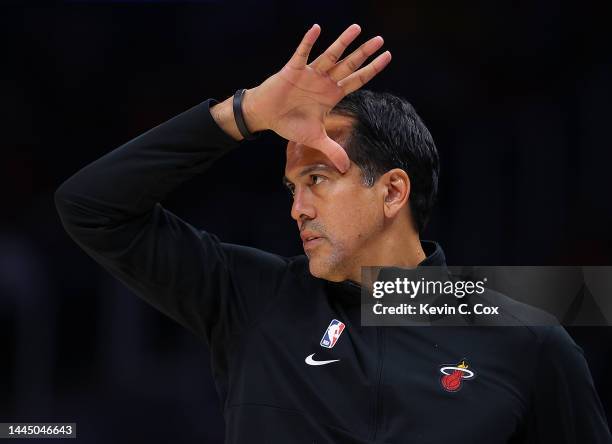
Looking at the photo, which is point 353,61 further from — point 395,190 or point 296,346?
point 296,346

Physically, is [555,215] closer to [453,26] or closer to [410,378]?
[453,26]

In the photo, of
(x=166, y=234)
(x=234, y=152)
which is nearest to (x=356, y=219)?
(x=166, y=234)

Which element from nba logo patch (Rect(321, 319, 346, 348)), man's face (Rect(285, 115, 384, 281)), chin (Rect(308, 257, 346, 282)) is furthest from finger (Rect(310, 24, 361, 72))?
nba logo patch (Rect(321, 319, 346, 348))

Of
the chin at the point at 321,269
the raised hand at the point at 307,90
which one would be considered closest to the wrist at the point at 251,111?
the raised hand at the point at 307,90

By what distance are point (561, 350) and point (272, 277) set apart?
858mm

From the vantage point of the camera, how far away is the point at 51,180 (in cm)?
450

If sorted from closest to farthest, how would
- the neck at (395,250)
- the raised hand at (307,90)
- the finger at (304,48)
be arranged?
the finger at (304,48), the raised hand at (307,90), the neck at (395,250)

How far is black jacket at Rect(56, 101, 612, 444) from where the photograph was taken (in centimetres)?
229

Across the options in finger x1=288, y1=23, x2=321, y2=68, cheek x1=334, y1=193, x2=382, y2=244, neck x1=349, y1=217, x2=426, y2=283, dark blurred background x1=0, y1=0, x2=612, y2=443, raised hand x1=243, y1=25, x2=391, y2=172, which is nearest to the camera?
finger x1=288, y1=23, x2=321, y2=68

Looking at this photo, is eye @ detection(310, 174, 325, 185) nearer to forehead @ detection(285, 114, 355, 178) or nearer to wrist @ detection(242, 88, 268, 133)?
forehead @ detection(285, 114, 355, 178)

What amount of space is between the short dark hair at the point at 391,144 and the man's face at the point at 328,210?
0.23 ft

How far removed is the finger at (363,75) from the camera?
225cm


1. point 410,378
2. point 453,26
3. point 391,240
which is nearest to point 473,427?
point 410,378

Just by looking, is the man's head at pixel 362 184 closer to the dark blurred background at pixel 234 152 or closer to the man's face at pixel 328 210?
the man's face at pixel 328 210
